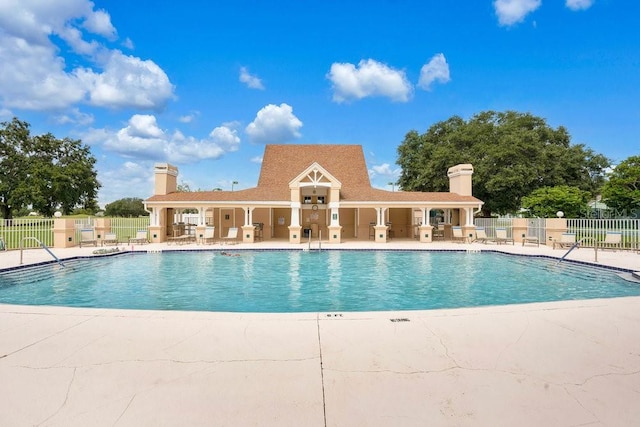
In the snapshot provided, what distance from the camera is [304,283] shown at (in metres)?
11.6

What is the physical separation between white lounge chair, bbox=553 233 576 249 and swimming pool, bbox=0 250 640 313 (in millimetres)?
4039

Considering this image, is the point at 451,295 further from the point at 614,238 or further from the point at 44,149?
the point at 44,149

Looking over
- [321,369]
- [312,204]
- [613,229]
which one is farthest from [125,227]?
[613,229]

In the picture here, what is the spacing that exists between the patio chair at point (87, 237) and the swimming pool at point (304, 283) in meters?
4.21

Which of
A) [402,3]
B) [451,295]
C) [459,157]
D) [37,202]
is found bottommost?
[451,295]

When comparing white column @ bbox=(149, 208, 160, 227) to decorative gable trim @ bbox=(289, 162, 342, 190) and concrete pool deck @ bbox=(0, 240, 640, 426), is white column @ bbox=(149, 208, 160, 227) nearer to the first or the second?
decorative gable trim @ bbox=(289, 162, 342, 190)

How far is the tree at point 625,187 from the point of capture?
30.8 meters

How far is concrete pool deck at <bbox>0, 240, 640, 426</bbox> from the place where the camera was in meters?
3.21

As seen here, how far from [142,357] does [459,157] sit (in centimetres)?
3729

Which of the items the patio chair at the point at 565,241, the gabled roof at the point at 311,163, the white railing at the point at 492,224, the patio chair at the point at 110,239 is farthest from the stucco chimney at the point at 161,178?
the patio chair at the point at 565,241

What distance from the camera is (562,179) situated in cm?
3409

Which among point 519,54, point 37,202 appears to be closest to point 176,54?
point 519,54

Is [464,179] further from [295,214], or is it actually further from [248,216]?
[248,216]

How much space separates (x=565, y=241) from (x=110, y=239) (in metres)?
25.8
